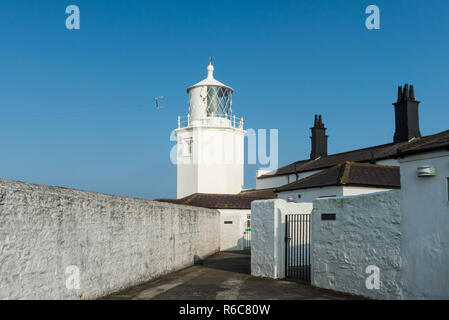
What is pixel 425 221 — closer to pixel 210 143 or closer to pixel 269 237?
pixel 269 237

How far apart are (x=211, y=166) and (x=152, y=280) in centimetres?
2322

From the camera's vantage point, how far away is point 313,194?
2011 cm

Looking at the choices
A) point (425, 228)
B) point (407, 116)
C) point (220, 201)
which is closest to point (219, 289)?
point (425, 228)

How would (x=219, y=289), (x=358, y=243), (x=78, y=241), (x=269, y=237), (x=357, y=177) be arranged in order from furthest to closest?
(x=357, y=177), (x=269, y=237), (x=219, y=289), (x=358, y=243), (x=78, y=241)

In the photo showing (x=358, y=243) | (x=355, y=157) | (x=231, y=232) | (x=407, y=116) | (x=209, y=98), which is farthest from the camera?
(x=209, y=98)

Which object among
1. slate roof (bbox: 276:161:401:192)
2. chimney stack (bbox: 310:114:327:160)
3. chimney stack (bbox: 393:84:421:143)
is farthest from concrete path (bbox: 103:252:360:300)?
chimney stack (bbox: 310:114:327:160)

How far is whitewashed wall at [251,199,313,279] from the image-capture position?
13156mm

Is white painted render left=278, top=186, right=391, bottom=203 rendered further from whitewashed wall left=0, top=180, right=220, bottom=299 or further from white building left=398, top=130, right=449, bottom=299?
white building left=398, top=130, right=449, bottom=299

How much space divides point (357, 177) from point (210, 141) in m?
17.3

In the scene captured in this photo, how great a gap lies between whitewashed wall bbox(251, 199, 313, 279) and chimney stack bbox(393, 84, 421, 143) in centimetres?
1578

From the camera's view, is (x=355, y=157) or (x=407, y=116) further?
(x=355, y=157)

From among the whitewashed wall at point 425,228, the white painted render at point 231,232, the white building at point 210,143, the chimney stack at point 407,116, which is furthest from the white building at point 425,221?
the white building at point 210,143

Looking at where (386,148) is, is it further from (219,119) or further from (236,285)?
(236,285)

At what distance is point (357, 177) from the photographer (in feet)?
62.2
